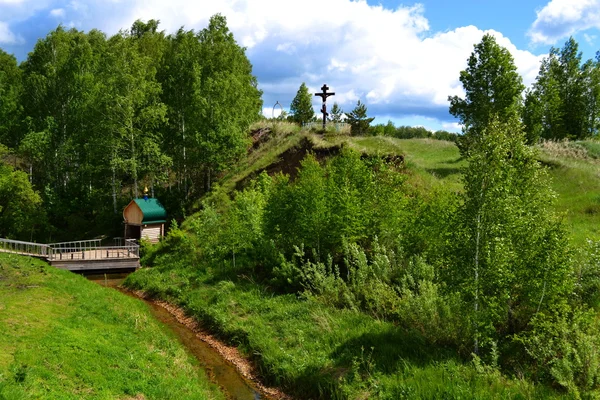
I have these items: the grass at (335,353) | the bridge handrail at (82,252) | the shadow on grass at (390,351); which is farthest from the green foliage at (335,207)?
the bridge handrail at (82,252)

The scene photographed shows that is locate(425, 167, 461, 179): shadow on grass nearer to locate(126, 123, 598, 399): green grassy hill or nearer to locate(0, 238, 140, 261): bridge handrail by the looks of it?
locate(126, 123, 598, 399): green grassy hill

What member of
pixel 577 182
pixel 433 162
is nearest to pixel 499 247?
pixel 577 182

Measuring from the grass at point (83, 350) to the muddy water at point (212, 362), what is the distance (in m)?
0.52

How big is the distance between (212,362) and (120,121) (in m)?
26.6

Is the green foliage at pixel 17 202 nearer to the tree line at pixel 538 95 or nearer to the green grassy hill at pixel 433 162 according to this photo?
the green grassy hill at pixel 433 162

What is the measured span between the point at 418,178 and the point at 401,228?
12.4m

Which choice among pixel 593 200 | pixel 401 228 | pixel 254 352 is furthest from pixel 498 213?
pixel 593 200

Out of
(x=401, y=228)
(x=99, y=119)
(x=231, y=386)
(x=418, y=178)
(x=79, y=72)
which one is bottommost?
(x=231, y=386)

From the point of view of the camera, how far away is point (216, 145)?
36906 millimetres

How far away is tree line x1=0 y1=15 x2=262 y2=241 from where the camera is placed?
36.8 m

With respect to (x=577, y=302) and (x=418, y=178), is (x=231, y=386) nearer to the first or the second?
(x=577, y=302)

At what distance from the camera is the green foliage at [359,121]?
133 feet

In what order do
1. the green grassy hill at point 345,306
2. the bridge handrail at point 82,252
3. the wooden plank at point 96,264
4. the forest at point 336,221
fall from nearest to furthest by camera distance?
the forest at point 336,221 → the green grassy hill at point 345,306 → the wooden plank at point 96,264 → the bridge handrail at point 82,252

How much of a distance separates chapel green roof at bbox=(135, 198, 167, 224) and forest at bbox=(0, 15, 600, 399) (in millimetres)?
2316
